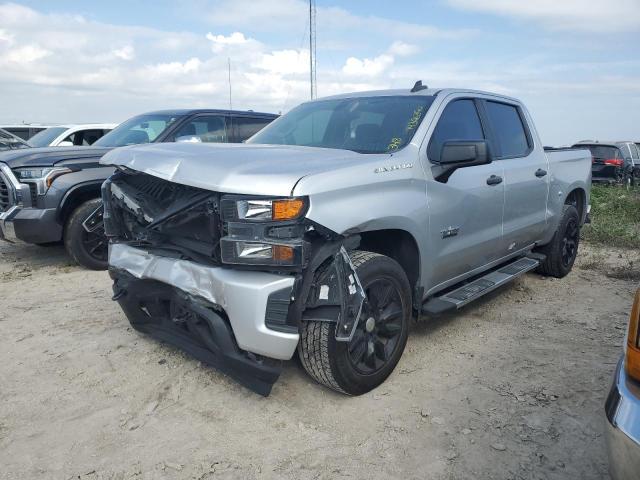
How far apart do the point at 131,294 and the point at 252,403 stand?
1.00 meters

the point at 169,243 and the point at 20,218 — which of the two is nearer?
the point at 169,243

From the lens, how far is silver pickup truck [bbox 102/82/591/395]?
2678 mm

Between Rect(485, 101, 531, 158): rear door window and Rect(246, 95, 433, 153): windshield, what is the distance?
99 cm

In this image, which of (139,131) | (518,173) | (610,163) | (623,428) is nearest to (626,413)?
(623,428)

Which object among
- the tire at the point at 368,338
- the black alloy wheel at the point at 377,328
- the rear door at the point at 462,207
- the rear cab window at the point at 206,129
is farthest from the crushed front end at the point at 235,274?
the rear cab window at the point at 206,129

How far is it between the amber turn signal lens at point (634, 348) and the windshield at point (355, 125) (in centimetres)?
188

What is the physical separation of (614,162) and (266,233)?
48.7 feet

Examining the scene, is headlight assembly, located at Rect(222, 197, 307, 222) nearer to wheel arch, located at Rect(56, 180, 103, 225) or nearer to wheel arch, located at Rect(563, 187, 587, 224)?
wheel arch, located at Rect(56, 180, 103, 225)

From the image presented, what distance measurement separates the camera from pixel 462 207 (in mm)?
3801

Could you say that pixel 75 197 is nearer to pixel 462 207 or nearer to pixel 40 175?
pixel 40 175

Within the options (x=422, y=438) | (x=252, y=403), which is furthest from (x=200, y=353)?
(x=422, y=438)

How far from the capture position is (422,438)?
2777mm

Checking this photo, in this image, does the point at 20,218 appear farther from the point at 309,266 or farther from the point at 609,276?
the point at 609,276

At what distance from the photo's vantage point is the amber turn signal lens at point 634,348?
182cm
